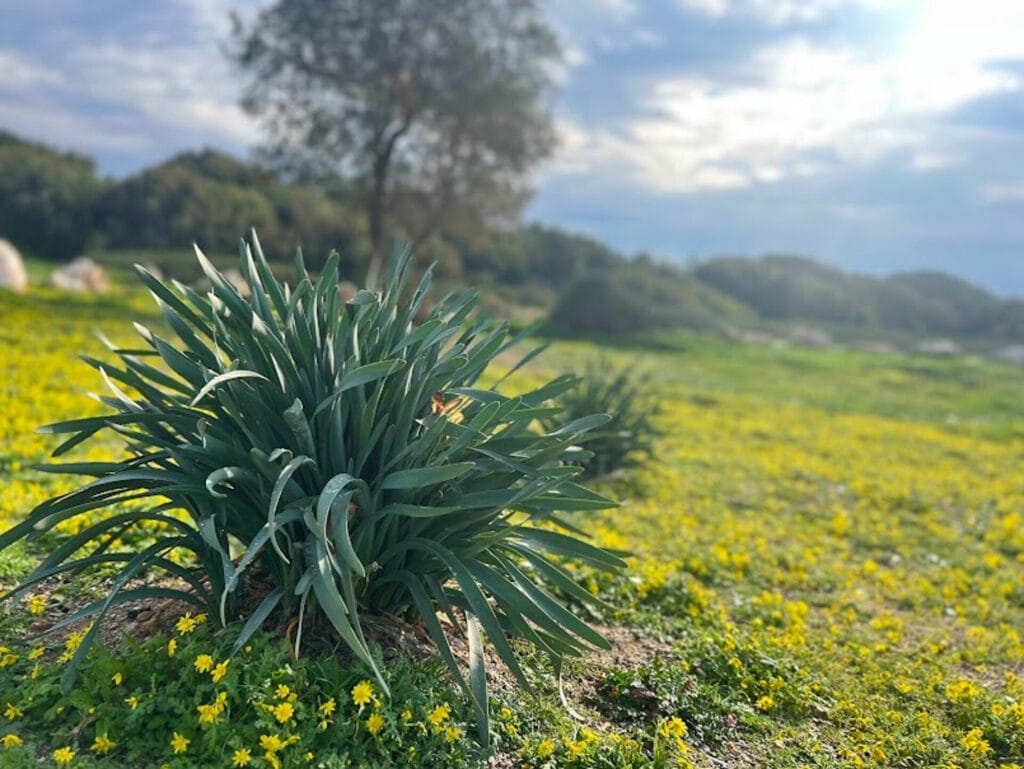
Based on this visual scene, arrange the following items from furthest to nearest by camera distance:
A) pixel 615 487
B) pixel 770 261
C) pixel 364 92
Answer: pixel 770 261 < pixel 364 92 < pixel 615 487

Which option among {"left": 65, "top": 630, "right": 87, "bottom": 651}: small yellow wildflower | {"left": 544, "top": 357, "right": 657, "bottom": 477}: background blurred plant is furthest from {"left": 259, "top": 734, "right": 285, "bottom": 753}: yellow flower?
{"left": 544, "top": 357, "right": 657, "bottom": 477}: background blurred plant

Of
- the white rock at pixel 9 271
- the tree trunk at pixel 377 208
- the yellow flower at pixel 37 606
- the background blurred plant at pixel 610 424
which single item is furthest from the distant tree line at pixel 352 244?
the yellow flower at pixel 37 606

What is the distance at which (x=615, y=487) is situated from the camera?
27.8 ft

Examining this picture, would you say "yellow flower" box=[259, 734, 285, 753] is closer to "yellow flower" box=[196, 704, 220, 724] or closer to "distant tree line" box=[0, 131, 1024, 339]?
"yellow flower" box=[196, 704, 220, 724]

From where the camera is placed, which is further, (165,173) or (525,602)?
(165,173)

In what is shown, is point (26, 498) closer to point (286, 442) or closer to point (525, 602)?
point (286, 442)

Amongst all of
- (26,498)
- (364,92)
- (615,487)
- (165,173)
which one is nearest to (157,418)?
(26,498)

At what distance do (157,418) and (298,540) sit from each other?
0.73 metres

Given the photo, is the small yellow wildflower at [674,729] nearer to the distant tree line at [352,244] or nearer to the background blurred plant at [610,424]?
the background blurred plant at [610,424]

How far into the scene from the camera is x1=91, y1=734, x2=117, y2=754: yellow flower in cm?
284

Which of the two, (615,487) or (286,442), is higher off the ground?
(286,442)

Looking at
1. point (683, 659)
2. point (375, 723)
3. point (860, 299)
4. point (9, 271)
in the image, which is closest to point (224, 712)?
point (375, 723)

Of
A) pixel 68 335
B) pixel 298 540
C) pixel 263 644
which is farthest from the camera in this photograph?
pixel 68 335

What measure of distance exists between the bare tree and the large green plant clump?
18581 mm
